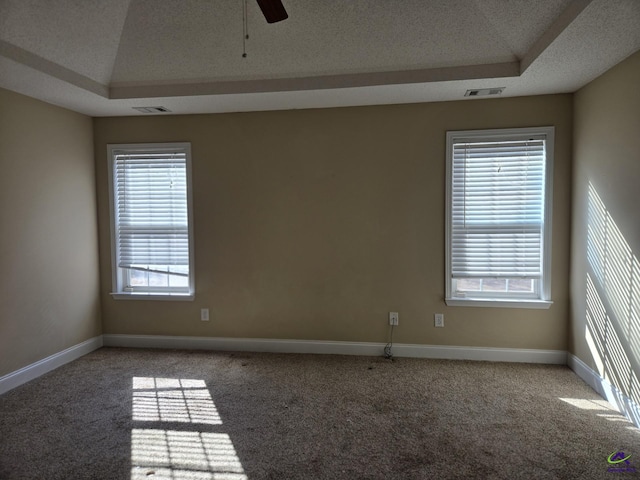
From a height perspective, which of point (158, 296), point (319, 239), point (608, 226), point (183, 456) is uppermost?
point (608, 226)

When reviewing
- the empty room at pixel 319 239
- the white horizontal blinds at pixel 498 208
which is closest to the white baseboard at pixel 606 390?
the empty room at pixel 319 239

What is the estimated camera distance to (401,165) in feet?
11.2

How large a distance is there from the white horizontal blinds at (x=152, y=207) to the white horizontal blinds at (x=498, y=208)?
2.79 m

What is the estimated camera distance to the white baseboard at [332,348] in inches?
131

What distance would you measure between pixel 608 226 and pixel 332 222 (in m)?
2.22

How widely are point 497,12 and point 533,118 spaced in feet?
3.83

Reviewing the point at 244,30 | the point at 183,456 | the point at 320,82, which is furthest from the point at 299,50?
the point at 183,456

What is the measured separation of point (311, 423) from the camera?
2.38m

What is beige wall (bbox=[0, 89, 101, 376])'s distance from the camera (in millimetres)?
2908

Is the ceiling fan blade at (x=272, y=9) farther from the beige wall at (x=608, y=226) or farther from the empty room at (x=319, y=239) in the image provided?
the beige wall at (x=608, y=226)

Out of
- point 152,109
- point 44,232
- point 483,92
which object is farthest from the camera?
point 152,109

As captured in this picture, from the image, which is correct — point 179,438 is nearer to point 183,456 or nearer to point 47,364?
point 183,456

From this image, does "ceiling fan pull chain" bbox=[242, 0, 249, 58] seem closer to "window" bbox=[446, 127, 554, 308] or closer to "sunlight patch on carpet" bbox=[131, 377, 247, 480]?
"window" bbox=[446, 127, 554, 308]

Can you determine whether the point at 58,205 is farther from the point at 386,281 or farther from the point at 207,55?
the point at 386,281
